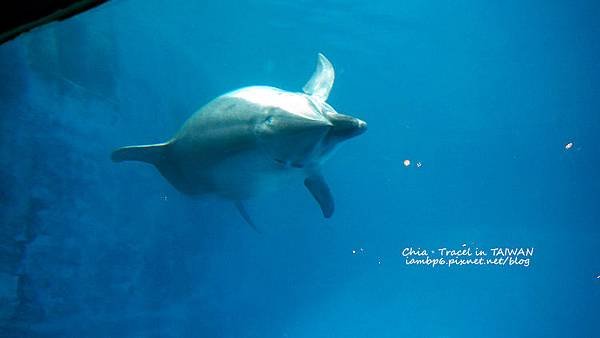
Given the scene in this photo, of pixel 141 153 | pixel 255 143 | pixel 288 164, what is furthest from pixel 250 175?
pixel 141 153

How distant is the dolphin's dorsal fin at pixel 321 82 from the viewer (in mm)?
6746

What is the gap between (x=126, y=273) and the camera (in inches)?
449

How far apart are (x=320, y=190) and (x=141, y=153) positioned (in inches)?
110

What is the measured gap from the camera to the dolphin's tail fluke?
6.56 m

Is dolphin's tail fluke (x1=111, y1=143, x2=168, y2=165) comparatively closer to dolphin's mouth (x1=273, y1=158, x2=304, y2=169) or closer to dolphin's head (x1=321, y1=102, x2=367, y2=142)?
dolphin's mouth (x1=273, y1=158, x2=304, y2=169)

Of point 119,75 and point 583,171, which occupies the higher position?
point 583,171

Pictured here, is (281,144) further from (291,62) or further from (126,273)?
(291,62)

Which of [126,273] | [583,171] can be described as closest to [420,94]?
[583,171]

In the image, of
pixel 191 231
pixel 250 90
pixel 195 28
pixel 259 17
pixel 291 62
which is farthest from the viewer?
pixel 291 62

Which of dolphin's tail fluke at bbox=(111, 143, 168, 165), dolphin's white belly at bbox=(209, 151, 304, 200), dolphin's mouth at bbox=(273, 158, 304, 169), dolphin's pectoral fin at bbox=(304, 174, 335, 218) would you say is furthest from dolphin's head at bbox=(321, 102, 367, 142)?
dolphin's tail fluke at bbox=(111, 143, 168, 165)

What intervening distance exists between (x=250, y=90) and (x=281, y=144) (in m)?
1.34

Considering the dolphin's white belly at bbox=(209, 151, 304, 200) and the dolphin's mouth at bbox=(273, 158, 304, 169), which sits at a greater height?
the dolphin's mouth at bbox=(273, 158, 304, 169)

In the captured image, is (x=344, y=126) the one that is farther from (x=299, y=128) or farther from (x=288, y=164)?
(x=288, y=164)

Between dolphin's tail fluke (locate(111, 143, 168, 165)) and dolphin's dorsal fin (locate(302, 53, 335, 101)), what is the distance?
2.41 meters
